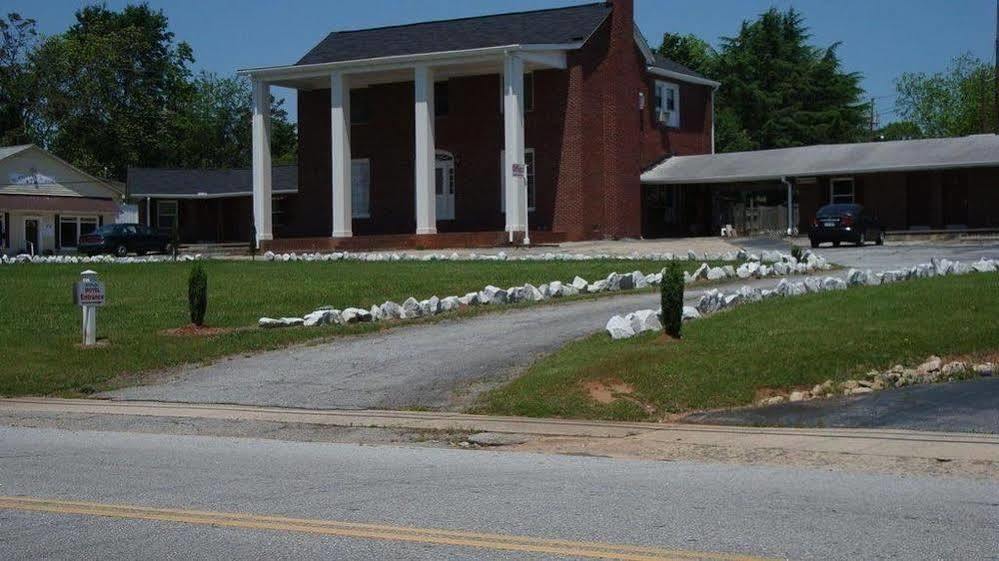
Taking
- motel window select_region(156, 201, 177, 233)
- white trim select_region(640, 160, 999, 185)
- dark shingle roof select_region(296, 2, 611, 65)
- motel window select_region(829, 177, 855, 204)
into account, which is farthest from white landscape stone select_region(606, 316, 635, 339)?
motel window select_region(156, 201, 177, 233)

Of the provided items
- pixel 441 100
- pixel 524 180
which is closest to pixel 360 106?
pixel 441 100

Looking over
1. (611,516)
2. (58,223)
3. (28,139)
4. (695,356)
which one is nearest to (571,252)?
(695,356)

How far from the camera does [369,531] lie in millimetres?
8430

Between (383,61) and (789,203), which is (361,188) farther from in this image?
(789,203)

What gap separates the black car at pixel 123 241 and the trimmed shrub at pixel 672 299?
152 feet

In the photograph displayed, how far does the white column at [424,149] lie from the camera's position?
1848 inches

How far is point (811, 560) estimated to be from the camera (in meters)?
7.42

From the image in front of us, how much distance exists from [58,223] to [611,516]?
67.9m

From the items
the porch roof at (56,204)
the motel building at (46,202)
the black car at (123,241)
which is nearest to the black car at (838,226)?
the black car at (123,241)

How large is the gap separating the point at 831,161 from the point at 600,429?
3862 centimetres

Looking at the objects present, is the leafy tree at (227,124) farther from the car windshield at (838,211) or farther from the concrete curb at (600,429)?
the concrete curb at (600,429)

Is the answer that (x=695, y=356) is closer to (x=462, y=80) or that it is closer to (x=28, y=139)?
(x=462, y=80)

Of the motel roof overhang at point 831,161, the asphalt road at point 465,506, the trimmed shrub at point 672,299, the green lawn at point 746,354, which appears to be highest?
the motel roof overhang at point 831,161

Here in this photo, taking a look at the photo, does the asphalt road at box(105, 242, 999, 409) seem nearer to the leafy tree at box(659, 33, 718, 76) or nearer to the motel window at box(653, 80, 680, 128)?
the motel window at box(653, 80, 680, 128)
